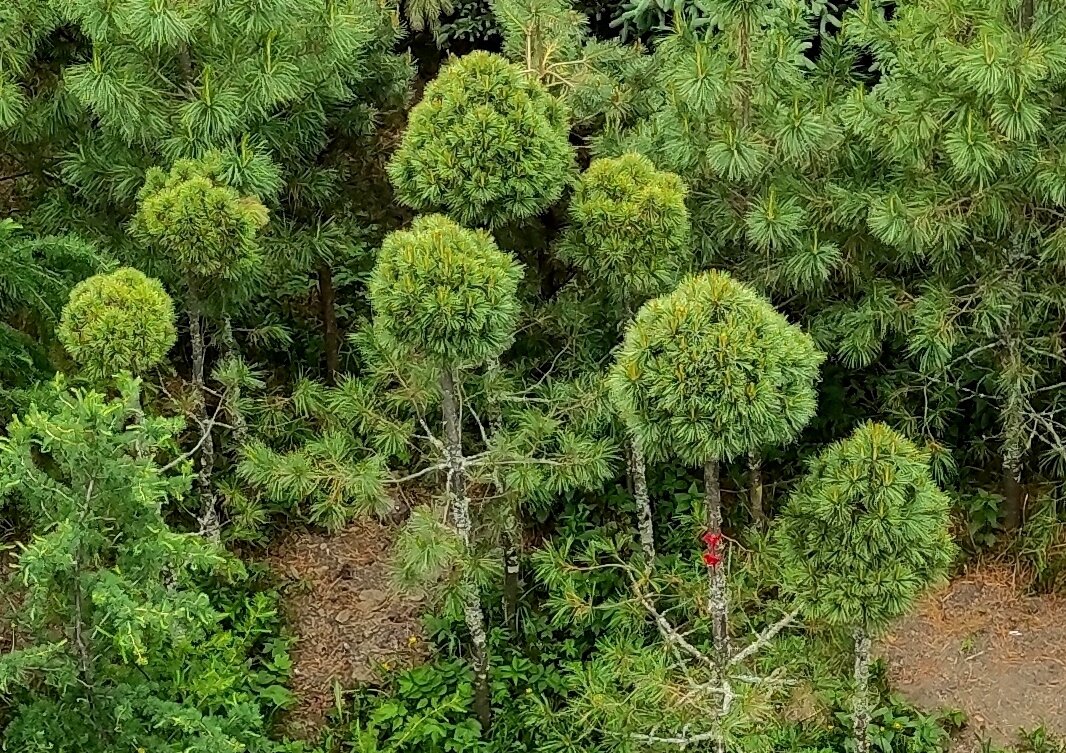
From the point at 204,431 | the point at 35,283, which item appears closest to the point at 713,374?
the point at 204,431

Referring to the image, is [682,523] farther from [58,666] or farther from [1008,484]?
[58,666]

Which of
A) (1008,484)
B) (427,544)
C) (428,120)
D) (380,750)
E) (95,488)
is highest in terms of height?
(428,120)

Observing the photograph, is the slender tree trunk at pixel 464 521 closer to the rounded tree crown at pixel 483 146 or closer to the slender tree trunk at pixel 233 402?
the rounded tree crown at pixel 483 146

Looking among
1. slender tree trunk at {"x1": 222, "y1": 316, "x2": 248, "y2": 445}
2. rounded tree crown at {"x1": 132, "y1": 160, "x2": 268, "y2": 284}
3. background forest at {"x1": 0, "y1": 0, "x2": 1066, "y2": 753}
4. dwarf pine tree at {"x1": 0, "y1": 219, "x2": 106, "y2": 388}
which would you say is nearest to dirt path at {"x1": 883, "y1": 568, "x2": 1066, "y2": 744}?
background forest at {"x1": 0, "y1": 0, "x2": 1066, "y2": 753}

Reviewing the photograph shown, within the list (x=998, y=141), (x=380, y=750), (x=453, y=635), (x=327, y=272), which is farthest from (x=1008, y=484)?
(x=327, y=272)

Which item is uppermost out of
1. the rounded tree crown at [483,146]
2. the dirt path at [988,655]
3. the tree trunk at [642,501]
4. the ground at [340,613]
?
the rounded tree crown at [483,146]

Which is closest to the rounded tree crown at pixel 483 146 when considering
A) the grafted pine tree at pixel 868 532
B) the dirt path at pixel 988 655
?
the grafted pine tree at pixel 868 532
